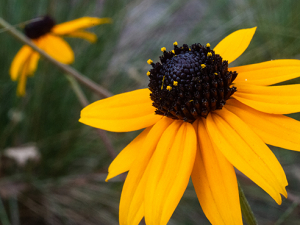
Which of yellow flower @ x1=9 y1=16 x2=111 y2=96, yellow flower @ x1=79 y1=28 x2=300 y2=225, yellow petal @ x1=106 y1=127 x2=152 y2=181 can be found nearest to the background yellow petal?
yellow flower @ x1=9 y1=16 x2=111 y2=96

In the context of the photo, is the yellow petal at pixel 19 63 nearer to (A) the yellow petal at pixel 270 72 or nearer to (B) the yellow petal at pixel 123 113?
(B) the yellow petal at pixel 123 113


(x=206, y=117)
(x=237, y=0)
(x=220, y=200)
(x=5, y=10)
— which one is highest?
(x=5, y=10)

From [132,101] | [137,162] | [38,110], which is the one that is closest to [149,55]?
[38,110]

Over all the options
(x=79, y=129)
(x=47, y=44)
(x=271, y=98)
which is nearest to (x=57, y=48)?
(x=47, y=44)

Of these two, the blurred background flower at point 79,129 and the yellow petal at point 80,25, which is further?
the blurred background flower at point 79,129

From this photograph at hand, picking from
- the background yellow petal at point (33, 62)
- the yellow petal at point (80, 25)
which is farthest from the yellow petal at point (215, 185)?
the background yellow petal at point (33, 62)

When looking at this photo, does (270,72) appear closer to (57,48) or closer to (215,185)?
(215,185)

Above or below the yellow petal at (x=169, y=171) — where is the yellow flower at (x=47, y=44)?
above

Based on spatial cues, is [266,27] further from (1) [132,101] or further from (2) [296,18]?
(1) [132,101]
